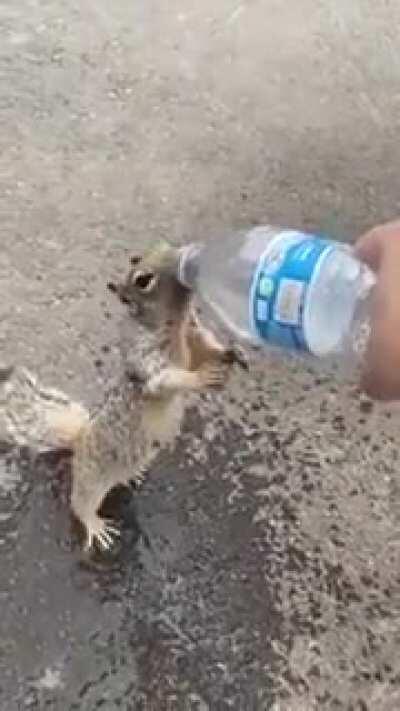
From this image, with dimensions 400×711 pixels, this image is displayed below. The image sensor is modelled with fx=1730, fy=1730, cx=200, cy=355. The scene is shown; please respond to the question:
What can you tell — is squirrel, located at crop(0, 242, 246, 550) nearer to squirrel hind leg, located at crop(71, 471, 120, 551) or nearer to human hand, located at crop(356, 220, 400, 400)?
squirrel hind leg, located at crop(71, 471, 120, 551)

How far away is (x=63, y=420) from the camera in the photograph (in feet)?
8.48

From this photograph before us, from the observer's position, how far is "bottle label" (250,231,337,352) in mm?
1775

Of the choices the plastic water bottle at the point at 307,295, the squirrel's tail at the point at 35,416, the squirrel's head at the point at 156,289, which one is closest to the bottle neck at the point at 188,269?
the squirrel's head at the point at 156,289

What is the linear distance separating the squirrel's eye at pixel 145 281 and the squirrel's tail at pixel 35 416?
326mm

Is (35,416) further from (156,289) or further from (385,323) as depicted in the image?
(385,323)

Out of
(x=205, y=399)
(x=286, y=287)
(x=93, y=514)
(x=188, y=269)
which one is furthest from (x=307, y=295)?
(x=205, y=399)

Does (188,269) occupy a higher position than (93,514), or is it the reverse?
(188,269)

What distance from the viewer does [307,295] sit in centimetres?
177

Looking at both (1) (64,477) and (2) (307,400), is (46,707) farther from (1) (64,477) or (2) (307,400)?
(2) (307,400)

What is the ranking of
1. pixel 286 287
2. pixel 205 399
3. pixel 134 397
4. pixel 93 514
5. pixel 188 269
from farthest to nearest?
pixel 205 399 < pixel 93 514 < pixel 134 397 < pixel 188 269 < pixel 286 287

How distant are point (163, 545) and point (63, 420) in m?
0.25

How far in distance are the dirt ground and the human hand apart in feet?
2.79

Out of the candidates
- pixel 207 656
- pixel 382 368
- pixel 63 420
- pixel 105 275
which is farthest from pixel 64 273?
pixel 382 368

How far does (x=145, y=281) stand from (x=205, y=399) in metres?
0.51
